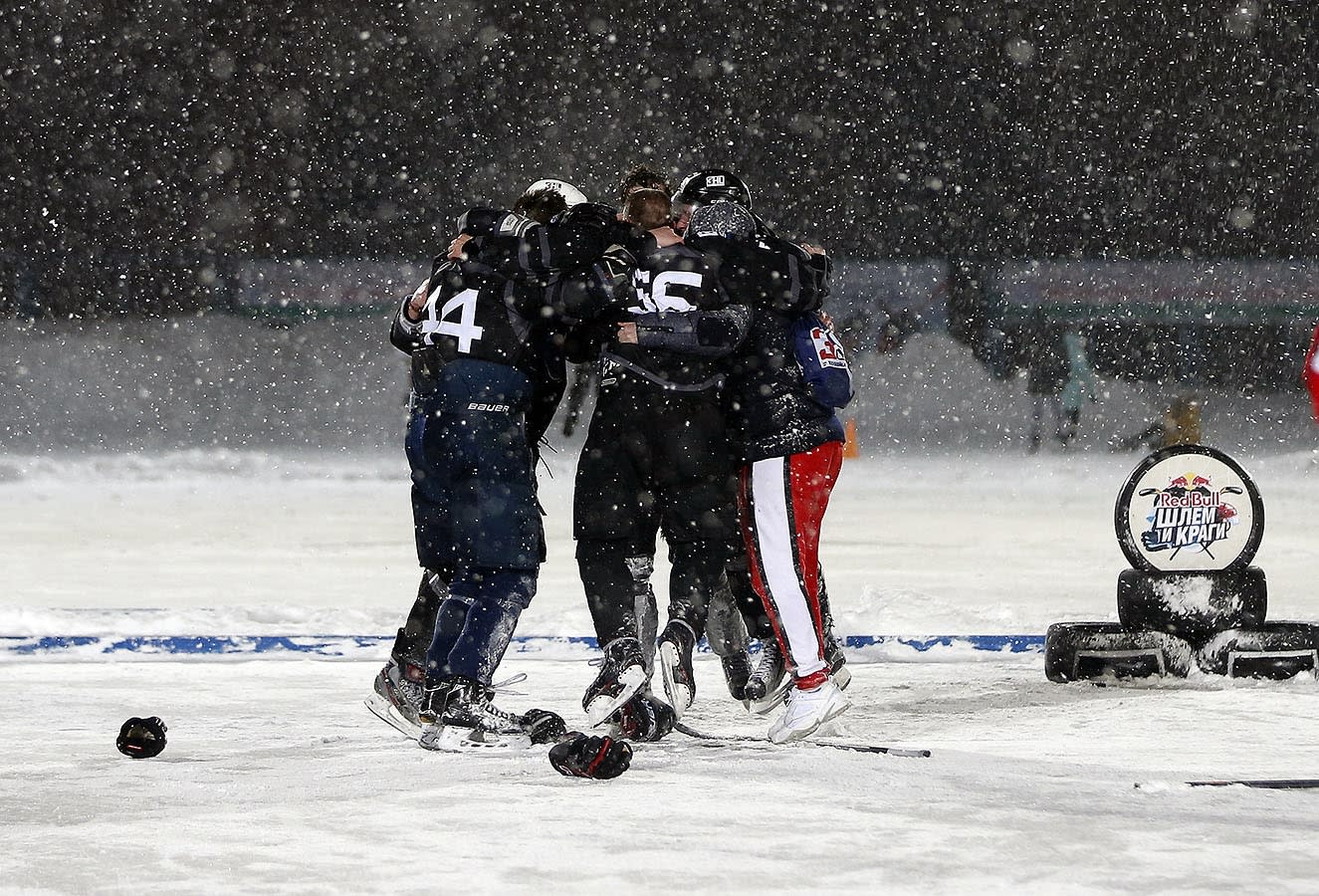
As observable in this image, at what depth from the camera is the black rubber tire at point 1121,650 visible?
4.65 m

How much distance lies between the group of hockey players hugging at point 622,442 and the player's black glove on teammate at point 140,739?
1.86 ft

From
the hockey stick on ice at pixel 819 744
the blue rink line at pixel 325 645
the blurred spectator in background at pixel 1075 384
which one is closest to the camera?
the hockey stick on ice at pixel 819 744

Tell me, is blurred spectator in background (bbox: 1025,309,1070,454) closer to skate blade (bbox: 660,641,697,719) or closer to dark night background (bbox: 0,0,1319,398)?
dark night background (bbox: 0,0,1319,398)

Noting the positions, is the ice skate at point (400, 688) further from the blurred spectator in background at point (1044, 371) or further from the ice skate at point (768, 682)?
the blurred spectator in background at point (1044, 371)

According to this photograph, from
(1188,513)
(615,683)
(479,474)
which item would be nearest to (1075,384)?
(1188,513)

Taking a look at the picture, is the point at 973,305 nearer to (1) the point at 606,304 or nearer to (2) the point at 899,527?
(2) the point at 899,527

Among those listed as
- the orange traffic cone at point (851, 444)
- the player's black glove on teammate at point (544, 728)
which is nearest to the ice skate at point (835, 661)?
the player's black glove on teammate at point (544, 728)

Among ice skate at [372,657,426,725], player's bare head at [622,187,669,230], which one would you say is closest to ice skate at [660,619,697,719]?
ice skate at [372,657,426,725]

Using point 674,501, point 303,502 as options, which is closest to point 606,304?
point 674,501

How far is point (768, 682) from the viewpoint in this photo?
4.25 metres

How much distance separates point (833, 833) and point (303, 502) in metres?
10.0

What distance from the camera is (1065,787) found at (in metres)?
3.31

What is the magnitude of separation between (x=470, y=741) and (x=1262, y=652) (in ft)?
7.79

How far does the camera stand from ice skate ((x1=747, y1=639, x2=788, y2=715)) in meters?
4.22
